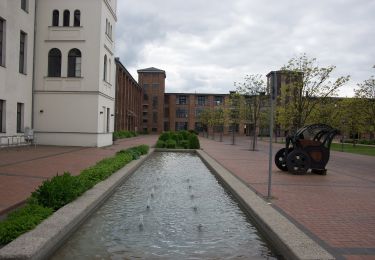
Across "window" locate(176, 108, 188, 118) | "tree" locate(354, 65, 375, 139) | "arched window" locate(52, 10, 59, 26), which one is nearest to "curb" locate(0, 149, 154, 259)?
"arched window" locate(52, 10, 59, 26)

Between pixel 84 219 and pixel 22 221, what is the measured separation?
167 cm

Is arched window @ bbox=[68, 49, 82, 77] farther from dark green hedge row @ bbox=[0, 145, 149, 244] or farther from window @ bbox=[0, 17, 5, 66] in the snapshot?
dark green hedge row @ bbox=[0, 145, 149, 244]

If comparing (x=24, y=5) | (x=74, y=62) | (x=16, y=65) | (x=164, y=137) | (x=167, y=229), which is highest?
(x=24, y=5)

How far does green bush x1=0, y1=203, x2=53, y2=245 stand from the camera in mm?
5566

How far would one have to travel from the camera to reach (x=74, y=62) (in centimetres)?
2811

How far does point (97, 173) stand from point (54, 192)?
3633 mm

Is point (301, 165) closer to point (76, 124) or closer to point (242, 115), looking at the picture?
point (76, 124)

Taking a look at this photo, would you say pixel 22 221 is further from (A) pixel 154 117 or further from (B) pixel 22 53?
(A) pixel 154 117

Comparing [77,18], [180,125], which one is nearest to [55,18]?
[77,18]

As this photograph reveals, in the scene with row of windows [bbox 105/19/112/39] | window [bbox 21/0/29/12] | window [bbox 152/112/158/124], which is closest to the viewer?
window [bbox 21/0/29/12]

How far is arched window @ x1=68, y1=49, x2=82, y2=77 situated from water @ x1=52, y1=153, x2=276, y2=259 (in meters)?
18.4

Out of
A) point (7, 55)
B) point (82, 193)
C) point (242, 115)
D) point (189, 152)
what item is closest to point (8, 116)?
point (7, 55)

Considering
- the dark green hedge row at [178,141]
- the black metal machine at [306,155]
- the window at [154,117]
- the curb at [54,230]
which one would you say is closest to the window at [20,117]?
the dark green hedge row at [178,141]

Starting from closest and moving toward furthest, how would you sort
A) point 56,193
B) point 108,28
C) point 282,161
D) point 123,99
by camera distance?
point 56,193 → point 282,161 → point 108,28 → point 123,99
